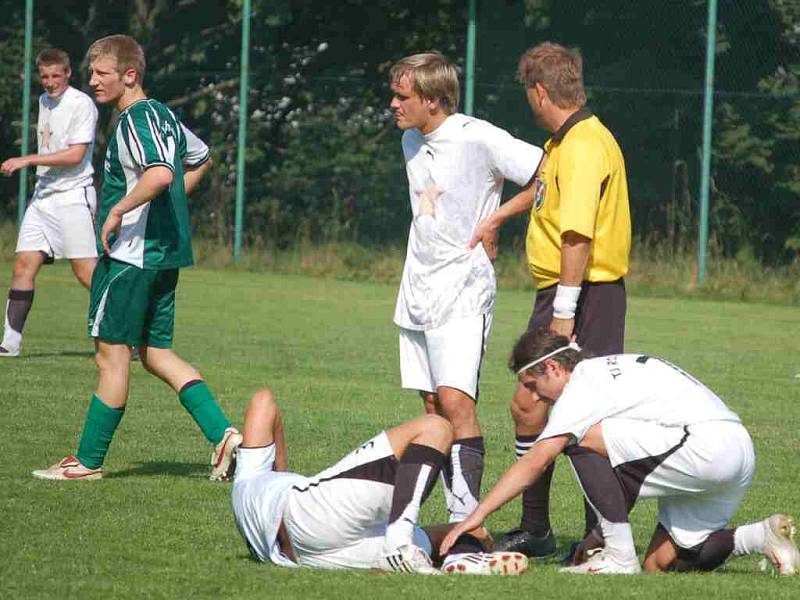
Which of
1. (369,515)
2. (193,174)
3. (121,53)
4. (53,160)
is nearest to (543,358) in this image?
(369,515)

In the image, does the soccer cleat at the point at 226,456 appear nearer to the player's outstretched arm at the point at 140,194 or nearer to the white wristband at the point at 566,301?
the player's outstretched arm at the point at 140,194

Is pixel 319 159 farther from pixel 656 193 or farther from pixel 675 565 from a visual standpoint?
pixel 675 565

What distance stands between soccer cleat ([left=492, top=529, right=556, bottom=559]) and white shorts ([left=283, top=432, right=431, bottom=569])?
73 centimetres

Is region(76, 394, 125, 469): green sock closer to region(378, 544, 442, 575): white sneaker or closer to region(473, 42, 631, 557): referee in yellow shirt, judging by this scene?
region(473, 42, 631, 557): referee in yellow shirt

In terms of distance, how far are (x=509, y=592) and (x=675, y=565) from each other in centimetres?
93

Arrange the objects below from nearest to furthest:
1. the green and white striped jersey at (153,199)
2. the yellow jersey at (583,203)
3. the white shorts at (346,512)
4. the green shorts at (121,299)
Result: the white shorts at (346,512)
the yellow jersey at (583,203)
the green and white striped jersey at (153,199)
the green shorts at (121,299)

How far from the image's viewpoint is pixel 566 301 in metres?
6.30

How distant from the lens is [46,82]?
1230cm

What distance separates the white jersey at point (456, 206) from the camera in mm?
6660

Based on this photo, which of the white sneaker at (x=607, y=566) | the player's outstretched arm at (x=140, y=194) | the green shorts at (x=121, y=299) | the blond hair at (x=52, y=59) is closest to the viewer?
the white sneaker at (x=607, y=566)

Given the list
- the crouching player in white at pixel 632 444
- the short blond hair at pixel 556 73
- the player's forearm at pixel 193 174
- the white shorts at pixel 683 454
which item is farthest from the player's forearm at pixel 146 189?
the white shorts at pixel 683 454

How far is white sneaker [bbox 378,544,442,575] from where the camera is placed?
566 centimetres

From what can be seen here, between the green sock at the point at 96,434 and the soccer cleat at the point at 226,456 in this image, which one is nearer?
the soccer cleat at the point at 226,456

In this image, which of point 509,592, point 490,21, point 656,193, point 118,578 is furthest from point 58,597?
point 490,21
